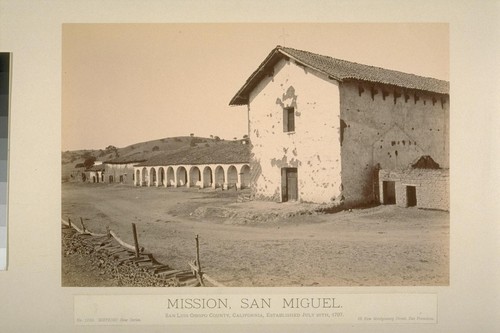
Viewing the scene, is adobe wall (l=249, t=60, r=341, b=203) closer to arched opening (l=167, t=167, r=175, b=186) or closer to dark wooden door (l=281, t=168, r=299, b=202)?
dark wooden door (l=281, t=168, r=299, b=202)

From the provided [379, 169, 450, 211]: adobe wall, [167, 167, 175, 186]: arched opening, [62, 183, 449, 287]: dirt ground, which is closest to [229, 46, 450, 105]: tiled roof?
[379, 169, 450, 211]: adobe wall

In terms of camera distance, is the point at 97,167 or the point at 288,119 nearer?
the point at 97,167

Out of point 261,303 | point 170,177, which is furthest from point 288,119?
point 261,303

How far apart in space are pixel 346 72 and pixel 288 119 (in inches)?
23.0

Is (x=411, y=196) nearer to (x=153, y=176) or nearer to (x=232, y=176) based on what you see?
(x=232, y=176)

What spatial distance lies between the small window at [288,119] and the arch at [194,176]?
31.3 inches

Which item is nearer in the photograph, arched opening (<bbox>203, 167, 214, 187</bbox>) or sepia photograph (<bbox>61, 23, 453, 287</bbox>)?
sepia photograph (<bbox>61, 23, 453, 287</bbox>)

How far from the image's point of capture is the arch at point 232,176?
371cm

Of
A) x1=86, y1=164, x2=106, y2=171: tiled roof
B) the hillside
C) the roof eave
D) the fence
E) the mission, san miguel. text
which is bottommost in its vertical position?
the mission, san miguel. text

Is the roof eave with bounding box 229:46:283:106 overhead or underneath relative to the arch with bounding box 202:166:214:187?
overhead

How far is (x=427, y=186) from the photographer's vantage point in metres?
3.53

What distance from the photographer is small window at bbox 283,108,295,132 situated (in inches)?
144

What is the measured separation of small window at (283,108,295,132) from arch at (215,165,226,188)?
622mm

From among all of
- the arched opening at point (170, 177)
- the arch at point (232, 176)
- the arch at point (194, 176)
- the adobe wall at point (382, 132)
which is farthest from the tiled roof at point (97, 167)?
the adobe wall at point (382, 132)
